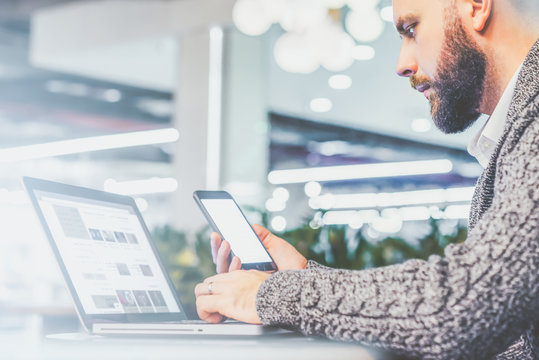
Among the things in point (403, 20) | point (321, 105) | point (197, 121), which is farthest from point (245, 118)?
point (403, 20)

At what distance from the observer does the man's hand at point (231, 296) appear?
0.95 meters

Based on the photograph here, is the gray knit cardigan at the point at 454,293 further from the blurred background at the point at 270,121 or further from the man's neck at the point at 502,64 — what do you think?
the blurred background at the point at 270,121

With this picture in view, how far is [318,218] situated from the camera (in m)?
3.56

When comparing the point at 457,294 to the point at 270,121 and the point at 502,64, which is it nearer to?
the point at 502,64

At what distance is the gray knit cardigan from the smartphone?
15.0 inches

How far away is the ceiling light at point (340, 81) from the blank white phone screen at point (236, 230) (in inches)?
147

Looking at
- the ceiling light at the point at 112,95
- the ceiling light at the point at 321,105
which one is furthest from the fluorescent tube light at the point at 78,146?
the ceiling light at the point at 321,105

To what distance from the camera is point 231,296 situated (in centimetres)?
97

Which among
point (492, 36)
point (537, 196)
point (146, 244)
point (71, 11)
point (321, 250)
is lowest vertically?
point (321, 250)

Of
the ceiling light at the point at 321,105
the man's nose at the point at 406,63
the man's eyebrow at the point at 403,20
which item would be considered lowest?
the ceiling light at the point at 321,105

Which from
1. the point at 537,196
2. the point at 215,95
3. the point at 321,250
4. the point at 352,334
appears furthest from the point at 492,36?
the point at 215,95

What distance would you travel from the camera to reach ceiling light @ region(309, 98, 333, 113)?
5.09 m

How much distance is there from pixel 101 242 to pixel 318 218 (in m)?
2.42

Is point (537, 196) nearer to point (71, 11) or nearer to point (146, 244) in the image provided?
point (146, 244)
